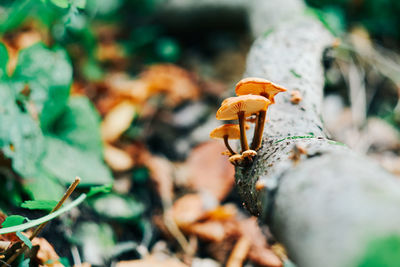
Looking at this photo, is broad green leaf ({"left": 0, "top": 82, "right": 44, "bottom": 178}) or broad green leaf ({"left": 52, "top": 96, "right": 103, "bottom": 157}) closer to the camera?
broad green leaf ({"left": 0, "top": 82, "right": 44, "bottom": 178})

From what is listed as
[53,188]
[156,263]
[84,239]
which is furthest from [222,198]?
[53,188]

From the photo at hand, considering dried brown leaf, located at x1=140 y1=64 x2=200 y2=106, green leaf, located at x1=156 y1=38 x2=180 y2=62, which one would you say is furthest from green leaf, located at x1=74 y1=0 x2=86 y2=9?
green leaf, located at x1=156 y1=38 x2=180 y2=62

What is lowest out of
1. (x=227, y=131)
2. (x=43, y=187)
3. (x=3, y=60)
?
(x=43, y=187)

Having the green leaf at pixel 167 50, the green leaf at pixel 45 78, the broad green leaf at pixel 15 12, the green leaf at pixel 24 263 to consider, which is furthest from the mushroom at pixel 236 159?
the green leaf at pixel 167 50

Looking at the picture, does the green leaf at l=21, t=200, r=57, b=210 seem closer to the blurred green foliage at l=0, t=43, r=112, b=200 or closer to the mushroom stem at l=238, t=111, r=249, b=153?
the blurred green foliage at l=0, t=43, r=112, b=200

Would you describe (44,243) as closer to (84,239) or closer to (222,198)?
(84,239)

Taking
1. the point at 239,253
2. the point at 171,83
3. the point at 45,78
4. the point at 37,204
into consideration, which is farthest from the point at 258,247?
the point at 171,83

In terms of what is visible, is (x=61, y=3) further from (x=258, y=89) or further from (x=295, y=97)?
(x=295, y=97)
